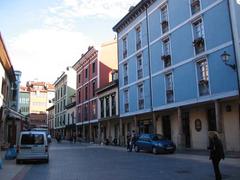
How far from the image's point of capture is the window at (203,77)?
22306 mm

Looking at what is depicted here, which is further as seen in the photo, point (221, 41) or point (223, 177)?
point (221, 41)

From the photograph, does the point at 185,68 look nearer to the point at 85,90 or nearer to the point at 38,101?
the point at 85,90

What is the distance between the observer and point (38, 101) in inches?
4326

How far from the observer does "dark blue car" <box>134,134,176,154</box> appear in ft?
74.5

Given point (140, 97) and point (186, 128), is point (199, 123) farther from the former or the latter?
point (140, 97)

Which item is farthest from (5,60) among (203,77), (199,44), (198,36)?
(203,77)

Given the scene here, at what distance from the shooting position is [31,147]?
56.4 ft

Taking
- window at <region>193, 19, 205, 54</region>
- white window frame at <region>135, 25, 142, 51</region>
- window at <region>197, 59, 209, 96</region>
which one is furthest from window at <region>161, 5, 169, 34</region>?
window at <region>197, 59, 209, 96</region>

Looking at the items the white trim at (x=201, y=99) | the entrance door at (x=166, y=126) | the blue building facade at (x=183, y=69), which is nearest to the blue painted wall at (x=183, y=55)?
the blue building facade at (x=183, y=69)

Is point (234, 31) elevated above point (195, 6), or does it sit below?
below

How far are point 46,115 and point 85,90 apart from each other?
54662 millimetres

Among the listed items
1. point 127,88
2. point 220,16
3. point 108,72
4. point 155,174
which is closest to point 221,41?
point 220,16

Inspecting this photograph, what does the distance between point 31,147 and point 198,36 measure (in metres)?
14.4

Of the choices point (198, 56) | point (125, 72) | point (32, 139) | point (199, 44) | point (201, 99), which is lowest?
point (32, 139)
